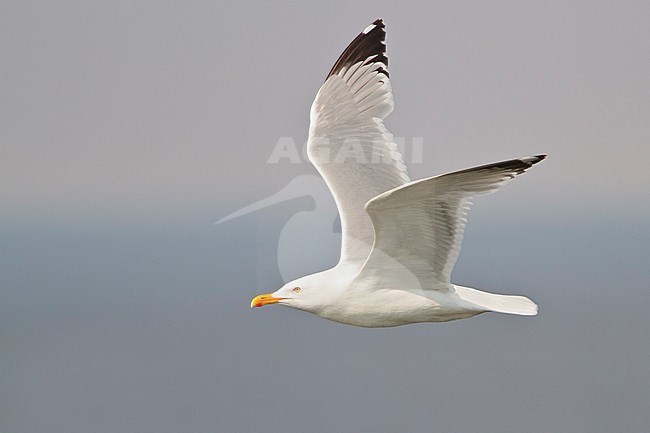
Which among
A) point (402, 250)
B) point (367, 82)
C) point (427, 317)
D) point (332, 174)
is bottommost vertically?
point (427, 317)

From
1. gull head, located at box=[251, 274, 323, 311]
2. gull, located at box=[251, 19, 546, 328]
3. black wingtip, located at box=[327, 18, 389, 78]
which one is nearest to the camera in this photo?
gull, located at box=[251, 19, 546, 328]

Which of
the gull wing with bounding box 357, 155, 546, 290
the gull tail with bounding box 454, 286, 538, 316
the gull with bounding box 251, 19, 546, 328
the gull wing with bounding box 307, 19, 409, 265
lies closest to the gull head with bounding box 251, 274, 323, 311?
the gull with bounding box 251, 19, 546, 328

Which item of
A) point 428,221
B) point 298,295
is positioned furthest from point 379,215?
point 298,295

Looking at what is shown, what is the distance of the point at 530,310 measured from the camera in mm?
3127

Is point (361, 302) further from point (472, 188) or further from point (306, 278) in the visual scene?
point (472, 188)

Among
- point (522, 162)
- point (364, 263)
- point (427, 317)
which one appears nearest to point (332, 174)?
point (364, 263)

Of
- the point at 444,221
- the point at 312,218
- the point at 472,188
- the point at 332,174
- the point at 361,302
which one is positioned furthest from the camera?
the point at 312,218

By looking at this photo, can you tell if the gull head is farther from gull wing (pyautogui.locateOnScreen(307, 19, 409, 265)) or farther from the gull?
gull wing (pyautogui.locateOnScreen(307, 19, 409, 265))

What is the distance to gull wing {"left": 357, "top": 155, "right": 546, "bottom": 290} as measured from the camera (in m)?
2.70

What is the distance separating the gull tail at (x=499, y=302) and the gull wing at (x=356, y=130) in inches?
18.2

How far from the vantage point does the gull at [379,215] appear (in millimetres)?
2864

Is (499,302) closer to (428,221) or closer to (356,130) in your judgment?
(428,221)

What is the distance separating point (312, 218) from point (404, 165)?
881mm

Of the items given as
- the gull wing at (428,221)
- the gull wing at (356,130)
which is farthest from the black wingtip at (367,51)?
the gull wing at (428,221)
